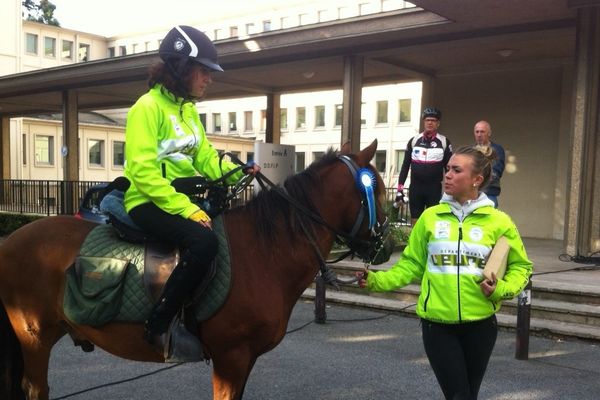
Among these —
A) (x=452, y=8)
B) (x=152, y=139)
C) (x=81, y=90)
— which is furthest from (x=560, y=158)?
(x=81, y=90)

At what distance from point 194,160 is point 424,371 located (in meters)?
3.07

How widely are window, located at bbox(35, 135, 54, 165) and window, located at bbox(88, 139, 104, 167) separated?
3.09 metres

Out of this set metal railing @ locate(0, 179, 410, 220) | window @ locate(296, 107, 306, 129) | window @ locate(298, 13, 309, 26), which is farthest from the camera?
window @ locate(298, 13, 309, 26)

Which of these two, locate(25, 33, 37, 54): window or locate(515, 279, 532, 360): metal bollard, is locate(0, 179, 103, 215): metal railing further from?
locate(25, 33, 37, 54): window

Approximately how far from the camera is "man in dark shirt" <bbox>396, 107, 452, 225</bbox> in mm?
7846

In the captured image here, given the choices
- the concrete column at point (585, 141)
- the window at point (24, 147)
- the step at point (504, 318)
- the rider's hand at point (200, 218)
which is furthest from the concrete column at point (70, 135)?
the window at point (24, 147)

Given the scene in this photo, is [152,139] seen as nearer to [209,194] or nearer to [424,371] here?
[209,194]

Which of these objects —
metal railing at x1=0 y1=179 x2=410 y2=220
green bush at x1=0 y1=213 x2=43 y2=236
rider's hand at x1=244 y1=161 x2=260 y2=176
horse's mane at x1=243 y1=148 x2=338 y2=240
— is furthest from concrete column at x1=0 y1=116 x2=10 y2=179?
horse's mane at x1=243 y1=148 x2=338 y2=240

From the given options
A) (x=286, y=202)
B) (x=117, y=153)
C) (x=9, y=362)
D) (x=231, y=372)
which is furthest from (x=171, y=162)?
(x=117, y=153)

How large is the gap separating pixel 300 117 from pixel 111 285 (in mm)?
53719

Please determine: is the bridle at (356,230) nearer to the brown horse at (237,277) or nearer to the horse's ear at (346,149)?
the brown horse at (237,277)

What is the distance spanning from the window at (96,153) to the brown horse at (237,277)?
3801 cm

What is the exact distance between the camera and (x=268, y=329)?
3010 mm

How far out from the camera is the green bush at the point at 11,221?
16531mm
